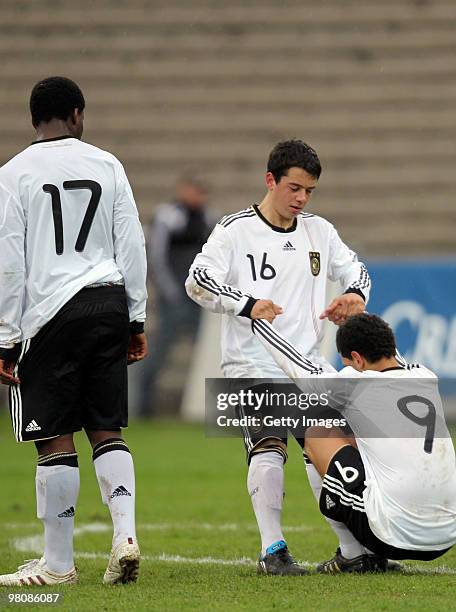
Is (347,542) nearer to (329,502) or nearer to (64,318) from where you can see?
(329,502)

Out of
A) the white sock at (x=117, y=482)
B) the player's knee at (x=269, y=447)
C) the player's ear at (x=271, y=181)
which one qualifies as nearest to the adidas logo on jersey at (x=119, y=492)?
the white sock at (x=117, y=482)

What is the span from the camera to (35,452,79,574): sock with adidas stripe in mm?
5363

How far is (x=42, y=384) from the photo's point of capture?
5328mm

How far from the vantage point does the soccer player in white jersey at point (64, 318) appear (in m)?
5.32

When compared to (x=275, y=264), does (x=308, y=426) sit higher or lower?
lower

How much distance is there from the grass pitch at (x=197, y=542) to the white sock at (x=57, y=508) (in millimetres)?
154

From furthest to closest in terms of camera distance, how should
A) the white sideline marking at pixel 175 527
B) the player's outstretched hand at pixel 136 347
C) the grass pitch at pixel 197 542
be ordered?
the white sideline marking at pixel 175 527 < the player's outstretched hand at pixel 136 347 < the grass pitch at pixel 197 542

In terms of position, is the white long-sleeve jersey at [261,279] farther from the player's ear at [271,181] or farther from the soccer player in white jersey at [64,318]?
the soccer player in white jersey at [64,318]

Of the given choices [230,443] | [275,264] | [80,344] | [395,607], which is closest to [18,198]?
[80,344]

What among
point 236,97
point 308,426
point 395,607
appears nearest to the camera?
point 395,607

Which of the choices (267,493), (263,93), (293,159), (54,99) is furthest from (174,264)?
(54,99)

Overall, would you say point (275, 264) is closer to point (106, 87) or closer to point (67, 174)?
point (67, 174)

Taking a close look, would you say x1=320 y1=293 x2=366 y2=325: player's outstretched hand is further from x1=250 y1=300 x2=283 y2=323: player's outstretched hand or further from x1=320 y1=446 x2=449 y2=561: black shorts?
x1=320 y1=446 x2=449 y2=561: black shorts

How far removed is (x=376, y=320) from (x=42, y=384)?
1394mm
